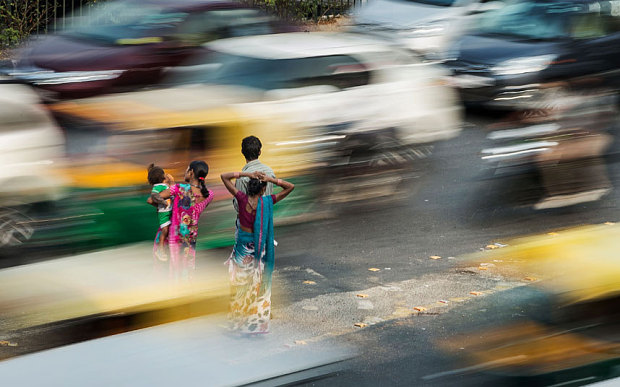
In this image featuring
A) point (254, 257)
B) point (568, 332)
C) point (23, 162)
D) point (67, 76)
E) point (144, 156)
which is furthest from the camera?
point (67, 76)

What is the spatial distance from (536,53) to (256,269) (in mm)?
7082

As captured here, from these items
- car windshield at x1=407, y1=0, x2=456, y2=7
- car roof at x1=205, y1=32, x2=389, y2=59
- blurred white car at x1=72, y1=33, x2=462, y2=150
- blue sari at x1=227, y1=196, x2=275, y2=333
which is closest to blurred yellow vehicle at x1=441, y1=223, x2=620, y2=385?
blue sari at x1=227, y1=196, x2=275, y2=333

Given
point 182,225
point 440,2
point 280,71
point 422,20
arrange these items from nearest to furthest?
1. point 182,225
2. point 280,71
3. point 422,20
4. point 440,2

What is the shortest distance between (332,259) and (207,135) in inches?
62.7

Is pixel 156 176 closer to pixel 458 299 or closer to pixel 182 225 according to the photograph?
pixel 182 225

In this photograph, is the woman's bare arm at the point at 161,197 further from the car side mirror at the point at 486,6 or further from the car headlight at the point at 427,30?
the car headlight at the point at 427,30

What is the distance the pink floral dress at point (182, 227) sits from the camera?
7410mm

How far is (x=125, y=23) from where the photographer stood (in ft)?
46.3

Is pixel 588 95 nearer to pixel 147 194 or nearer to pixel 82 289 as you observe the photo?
pixel 147 194

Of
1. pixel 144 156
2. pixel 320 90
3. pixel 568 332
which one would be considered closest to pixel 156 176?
pixel 144 156

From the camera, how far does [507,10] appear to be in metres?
14.1

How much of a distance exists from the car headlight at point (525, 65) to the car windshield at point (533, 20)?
0.55 metres

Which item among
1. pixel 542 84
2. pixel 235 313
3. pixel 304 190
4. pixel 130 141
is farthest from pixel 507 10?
pixel 235 313

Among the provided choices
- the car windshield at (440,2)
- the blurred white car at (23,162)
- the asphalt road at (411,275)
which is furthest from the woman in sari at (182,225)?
the car windshield at (440,2)
